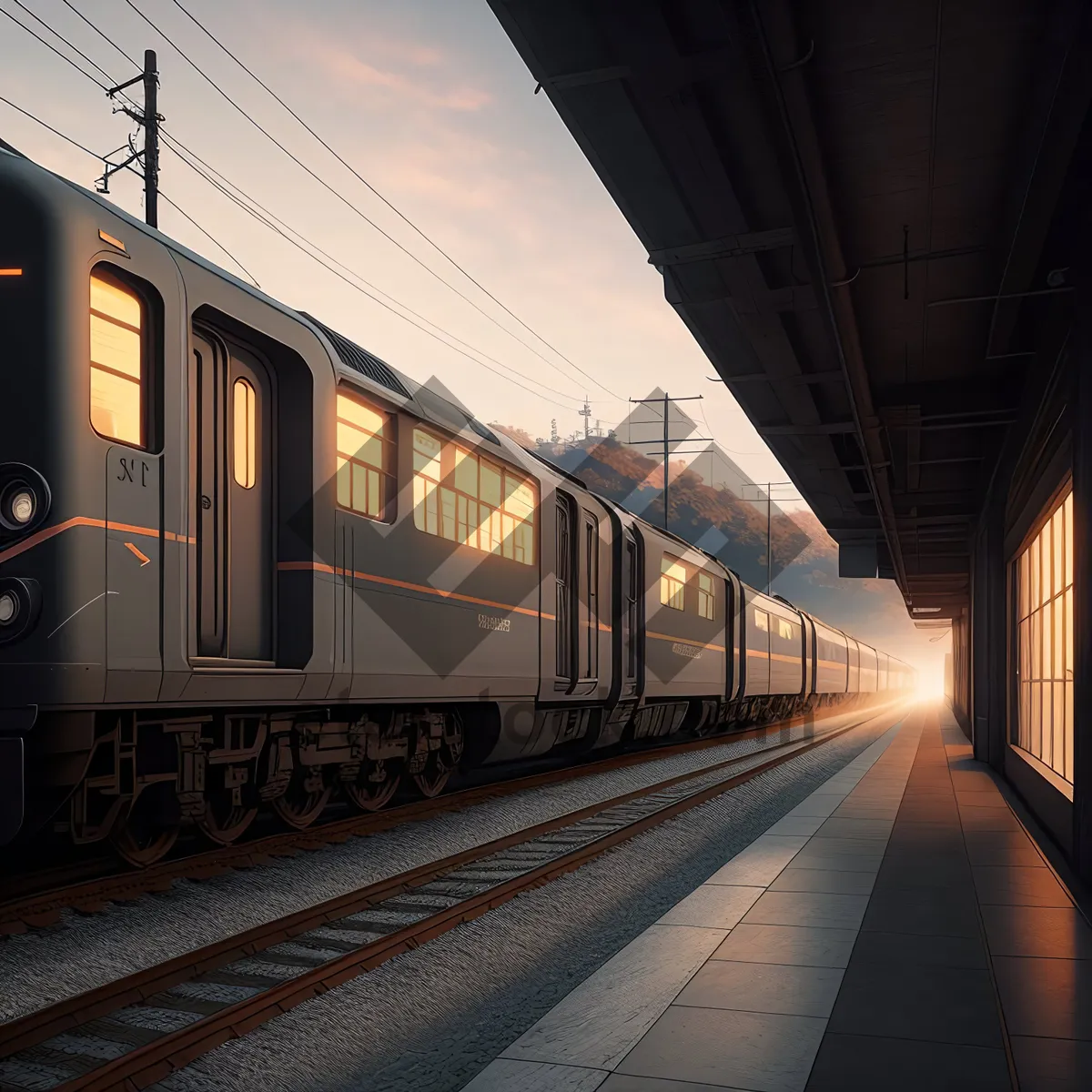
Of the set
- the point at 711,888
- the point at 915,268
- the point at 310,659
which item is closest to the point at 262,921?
the point at 310,659

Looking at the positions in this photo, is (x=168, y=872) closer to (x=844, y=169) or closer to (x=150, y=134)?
(x=844, y=169)

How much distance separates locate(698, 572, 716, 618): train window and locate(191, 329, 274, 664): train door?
491 inches

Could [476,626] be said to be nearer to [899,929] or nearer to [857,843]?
[857,843]

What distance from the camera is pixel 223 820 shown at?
274 inches

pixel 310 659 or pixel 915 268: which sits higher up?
pixel 915 268

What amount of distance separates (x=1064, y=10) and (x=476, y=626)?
19.7 ft

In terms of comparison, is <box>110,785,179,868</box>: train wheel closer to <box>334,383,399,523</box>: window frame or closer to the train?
the train

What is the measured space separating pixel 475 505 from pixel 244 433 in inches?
121

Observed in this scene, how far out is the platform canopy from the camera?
17.9 ft

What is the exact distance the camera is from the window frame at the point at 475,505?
27.9 ft

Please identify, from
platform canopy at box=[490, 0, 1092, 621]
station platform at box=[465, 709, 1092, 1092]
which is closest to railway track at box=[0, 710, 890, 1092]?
station platform at box=[465, 709, 1092, 1092]

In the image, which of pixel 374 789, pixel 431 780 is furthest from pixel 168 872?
pixel 431 780

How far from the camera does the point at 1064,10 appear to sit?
5105mm

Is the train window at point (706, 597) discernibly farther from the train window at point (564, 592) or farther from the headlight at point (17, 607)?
the headlight at point (17, 607)
